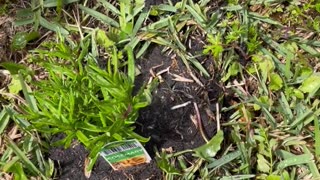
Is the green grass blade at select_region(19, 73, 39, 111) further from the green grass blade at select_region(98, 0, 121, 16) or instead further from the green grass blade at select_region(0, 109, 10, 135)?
the green grass blade at select_region(98, 0, 121, 16)

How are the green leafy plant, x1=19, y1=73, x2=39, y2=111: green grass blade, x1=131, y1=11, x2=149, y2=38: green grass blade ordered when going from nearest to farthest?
the green leafy plant, x1=19, y1=73, x2=39, y2=111: green grass blade, x1=131, y1=11, x2=149, y2=38: green grass blade

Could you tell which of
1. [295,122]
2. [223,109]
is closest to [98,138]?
[223,109]

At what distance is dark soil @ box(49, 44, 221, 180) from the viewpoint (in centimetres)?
186

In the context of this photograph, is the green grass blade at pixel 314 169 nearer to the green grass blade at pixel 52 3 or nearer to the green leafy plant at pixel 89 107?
the green leafy plant at pixel 89 107

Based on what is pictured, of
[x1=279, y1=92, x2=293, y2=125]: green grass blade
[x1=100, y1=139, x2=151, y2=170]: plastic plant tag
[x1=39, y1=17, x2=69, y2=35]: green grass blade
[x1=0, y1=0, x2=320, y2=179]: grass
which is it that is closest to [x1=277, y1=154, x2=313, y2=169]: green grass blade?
[x1=0, y1=0, x2=320, y2=179]: grass

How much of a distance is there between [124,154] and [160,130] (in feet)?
0.73

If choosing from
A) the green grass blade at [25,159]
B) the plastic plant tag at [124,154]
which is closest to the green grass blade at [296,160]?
the plastic plant tag at [124,154]

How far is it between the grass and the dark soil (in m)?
0.04

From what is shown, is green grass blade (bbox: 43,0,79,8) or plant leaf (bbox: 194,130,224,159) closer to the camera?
plant leaf (bbox: 194,130,224,159)

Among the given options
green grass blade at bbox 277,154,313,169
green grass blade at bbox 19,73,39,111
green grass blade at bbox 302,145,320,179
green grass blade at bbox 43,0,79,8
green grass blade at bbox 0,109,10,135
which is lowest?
green grass blade at bbox 302,145,320,179

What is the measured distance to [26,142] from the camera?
1897 mm

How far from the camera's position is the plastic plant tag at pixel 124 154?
165cm

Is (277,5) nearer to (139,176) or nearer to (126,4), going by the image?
(126,4)

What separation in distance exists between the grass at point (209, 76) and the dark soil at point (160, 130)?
1.4 inches
